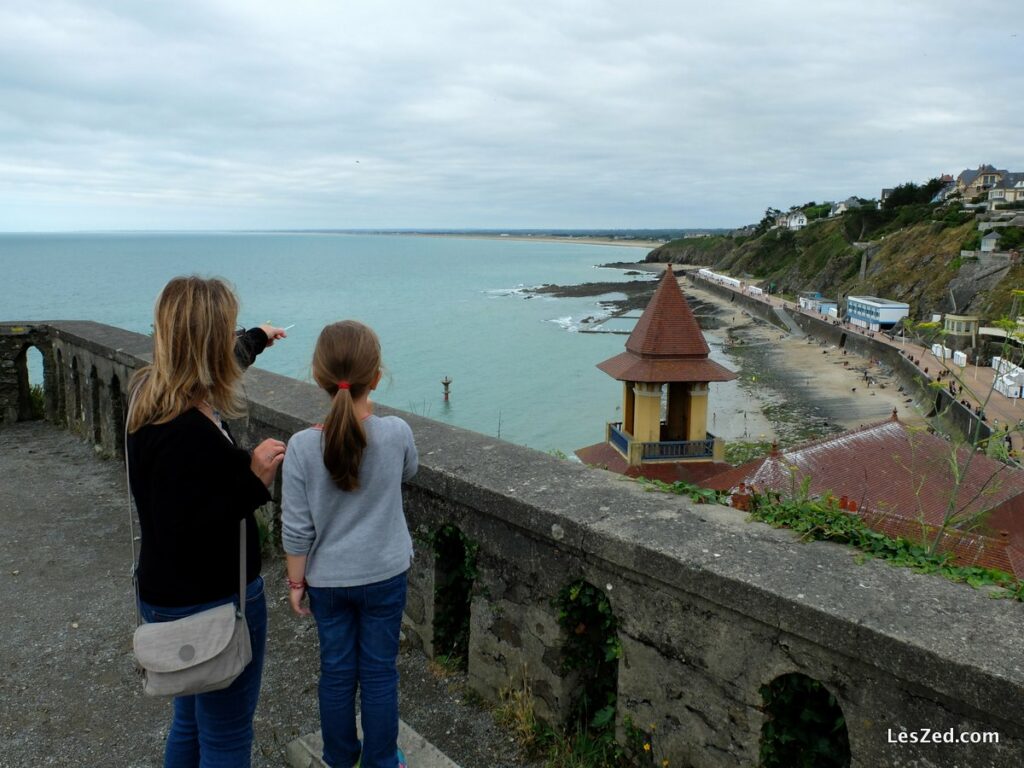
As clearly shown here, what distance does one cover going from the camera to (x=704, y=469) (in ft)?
56.9

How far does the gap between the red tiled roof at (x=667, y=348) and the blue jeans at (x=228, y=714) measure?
15.4m

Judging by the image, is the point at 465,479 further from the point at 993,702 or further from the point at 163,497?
the point at 993,702

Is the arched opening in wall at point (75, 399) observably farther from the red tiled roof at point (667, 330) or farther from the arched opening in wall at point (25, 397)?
the red tiled roof at point (667, 330)

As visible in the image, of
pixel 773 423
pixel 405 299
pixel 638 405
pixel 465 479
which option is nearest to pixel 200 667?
pixel 465 479

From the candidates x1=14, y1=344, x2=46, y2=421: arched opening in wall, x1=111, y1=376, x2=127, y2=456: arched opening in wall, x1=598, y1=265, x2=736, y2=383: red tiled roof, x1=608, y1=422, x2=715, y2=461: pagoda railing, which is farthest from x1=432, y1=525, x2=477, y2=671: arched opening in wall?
x1=598, y1=265, x2=736, y2=383: red tiled roof

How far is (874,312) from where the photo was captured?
66.4 m

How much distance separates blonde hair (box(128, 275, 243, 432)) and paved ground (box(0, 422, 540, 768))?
5.83 feet

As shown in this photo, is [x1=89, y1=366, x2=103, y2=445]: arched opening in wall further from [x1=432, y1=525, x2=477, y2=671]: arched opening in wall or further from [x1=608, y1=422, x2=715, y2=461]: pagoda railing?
[x1=608, y1=422, x2=715, y2=461]: pagoda railing

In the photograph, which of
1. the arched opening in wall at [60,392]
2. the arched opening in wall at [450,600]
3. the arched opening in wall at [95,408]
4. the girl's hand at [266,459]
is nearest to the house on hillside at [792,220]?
the arched opening in wall at [60,392]

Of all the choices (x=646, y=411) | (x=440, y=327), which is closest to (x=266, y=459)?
(x=646, y=411)

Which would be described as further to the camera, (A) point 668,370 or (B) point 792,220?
(B) point 792,220

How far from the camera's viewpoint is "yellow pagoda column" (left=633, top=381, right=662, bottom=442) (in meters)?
17.4

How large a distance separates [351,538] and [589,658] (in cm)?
120

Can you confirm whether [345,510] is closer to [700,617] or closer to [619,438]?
[700,617]
